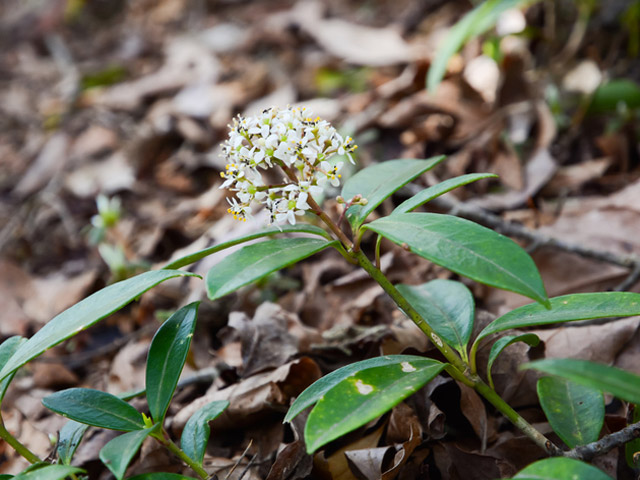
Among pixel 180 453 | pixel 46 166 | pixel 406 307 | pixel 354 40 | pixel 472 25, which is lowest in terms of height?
pixel 180 453

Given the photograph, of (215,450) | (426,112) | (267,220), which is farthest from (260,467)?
(426,112)

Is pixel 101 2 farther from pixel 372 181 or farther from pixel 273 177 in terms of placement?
pixel 372 181

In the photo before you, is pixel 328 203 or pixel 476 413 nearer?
pixel 476 413

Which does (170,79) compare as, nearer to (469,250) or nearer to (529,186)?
(529,186)

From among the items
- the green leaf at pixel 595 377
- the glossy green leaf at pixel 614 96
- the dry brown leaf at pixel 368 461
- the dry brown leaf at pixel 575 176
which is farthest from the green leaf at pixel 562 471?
the glossy green leaf at pixel 614 96

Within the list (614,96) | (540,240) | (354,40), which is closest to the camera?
(540,240)

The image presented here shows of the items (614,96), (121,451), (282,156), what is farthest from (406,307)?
(614,96)

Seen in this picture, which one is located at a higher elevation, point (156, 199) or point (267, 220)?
point (267, 220)
